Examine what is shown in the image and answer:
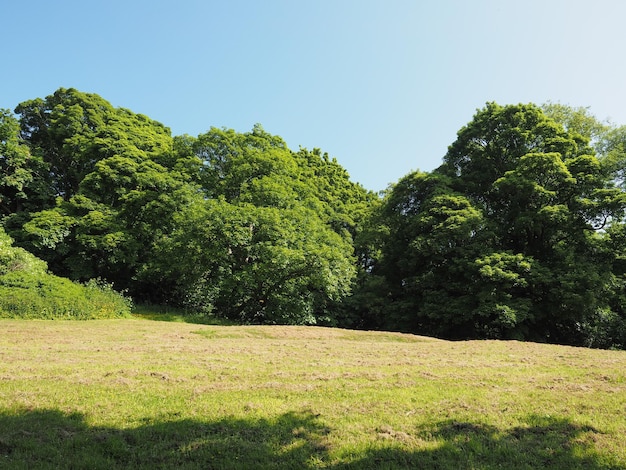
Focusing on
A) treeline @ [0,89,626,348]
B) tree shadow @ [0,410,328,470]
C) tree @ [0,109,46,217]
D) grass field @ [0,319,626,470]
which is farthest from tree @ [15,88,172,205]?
tree shadow @ [0,410,328,470]

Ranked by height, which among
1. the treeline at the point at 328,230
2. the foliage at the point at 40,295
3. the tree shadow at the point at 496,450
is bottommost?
the foliage at the point at 40,295

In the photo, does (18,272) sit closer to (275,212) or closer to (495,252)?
A: (275,212)

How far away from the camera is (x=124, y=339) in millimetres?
12461

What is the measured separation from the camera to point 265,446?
4172mm

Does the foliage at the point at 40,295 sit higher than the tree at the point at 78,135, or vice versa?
the tree at the point at 78,135

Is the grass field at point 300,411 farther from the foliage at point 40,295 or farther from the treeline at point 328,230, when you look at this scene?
the treeline at point 328,230

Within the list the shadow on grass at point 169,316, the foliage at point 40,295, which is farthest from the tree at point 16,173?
the shadow on grass at point 169,316

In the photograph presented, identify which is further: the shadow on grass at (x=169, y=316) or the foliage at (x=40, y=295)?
the shadow on grass at (x=169, y=316)

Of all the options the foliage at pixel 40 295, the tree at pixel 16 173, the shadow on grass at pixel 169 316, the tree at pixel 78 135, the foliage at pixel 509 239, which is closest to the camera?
the foliage at pixel 40 295

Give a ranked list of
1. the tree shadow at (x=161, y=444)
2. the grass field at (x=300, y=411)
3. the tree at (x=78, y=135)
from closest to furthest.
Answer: the tree shadow at (x=161, y=444)
the grass field at (x=300, y=411)
the tree at (x=78, y=135)

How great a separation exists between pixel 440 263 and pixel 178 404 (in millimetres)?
22090

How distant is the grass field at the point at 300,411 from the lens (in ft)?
12.9

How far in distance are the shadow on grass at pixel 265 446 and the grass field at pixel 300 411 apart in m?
0.02

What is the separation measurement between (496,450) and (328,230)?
75.1 ft
